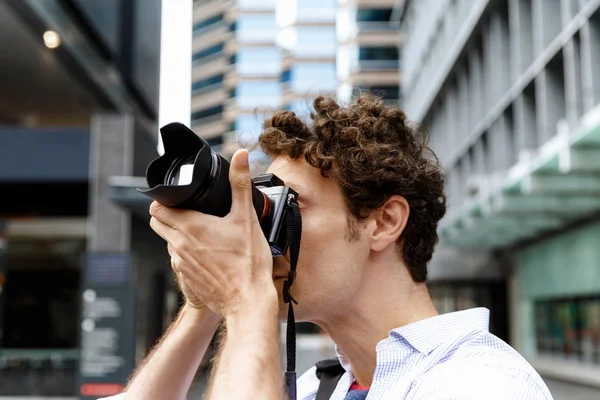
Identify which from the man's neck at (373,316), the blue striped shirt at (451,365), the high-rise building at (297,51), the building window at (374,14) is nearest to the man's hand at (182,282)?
the man's neck at (373,316)

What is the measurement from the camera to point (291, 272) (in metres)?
1.56

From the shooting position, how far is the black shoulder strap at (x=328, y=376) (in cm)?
187

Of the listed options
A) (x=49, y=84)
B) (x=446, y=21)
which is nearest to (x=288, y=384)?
(x=49, y=84)

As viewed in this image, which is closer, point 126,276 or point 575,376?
point 126,276

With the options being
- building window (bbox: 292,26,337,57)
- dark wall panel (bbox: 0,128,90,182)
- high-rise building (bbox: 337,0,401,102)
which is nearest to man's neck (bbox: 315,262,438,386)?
dark wall panel (bbox: 0,128,90,182)

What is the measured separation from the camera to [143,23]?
1416 cm

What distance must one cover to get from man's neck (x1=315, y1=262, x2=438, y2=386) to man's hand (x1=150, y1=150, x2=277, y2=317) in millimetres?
424

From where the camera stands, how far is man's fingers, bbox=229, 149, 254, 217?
139 centimetres

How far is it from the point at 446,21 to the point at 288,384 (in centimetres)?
2489

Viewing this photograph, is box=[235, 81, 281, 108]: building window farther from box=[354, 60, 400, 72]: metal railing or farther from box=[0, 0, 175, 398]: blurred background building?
box=[0, 0, 175, 398]: blurred background building

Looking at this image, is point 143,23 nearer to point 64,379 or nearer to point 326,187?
point 64,379

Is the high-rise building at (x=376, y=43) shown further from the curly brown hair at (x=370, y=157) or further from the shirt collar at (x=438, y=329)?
the shirt collar at (x=438, y=329)

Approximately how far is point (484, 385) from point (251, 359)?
40 cm

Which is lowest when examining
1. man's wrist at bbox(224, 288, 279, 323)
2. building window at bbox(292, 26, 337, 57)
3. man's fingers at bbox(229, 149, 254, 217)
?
man's wrist at bbox(224, 288, 279, 323)
